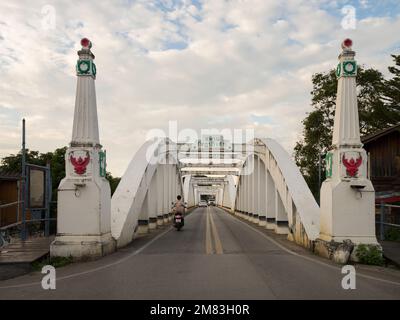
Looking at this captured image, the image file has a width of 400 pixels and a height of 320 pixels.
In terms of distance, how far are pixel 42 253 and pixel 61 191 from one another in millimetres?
1609

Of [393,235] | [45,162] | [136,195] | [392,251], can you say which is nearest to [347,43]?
[392,251]

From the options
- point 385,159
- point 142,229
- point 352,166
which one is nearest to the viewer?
point 352,166

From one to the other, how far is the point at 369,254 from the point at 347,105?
3.89m

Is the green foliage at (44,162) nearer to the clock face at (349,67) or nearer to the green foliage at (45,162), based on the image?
the green foliage at (45,162)

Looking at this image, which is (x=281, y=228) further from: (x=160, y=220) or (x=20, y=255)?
(x=20, y=255)

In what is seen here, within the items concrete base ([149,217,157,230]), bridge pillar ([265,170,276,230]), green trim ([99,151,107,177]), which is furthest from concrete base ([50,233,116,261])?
bridge pillar ([265,170,276,230])

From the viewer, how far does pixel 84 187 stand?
434 inches

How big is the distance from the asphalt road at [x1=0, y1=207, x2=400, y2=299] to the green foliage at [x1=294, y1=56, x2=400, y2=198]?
20.9m

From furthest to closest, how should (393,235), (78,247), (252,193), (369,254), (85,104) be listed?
(252,193) → (393,235) → (85,104) → (78,247) → (369,254)

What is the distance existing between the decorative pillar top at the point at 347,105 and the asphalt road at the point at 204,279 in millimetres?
3230

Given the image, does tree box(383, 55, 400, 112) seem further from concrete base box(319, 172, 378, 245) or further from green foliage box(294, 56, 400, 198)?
concrete base box(319, 172, 378, 245)

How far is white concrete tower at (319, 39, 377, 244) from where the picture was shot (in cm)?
1091

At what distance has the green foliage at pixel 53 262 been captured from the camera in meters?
9.61

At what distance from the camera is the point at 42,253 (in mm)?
10352
